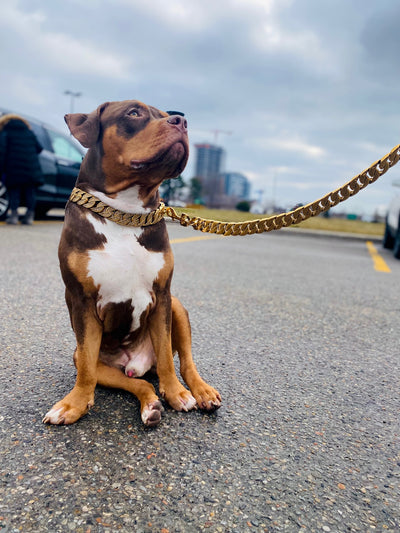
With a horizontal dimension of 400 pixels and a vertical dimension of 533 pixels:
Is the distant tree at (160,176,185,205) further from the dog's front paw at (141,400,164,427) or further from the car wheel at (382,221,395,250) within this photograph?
the car wheel at (382,221,395,250)

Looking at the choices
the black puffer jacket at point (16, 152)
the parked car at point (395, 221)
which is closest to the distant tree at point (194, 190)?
the black puffer jacket at point (16, 152)

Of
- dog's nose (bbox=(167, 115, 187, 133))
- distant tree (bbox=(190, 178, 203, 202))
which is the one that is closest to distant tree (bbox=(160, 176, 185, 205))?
dog's nose (bbox=(167, 115, 187, 133))

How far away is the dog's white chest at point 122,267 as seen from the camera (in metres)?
1.70

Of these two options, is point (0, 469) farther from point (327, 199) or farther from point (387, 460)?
point (327, 199)

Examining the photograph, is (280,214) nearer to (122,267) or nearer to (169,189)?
Result: (169,189)

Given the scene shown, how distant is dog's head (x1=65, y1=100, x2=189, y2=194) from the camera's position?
1639mm

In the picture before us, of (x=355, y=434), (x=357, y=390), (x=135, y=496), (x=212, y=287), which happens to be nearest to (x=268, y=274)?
(x=212, y=287)

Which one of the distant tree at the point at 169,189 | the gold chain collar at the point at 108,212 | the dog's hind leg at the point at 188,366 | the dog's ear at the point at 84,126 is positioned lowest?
the dog's hind leg at the point at 188,366

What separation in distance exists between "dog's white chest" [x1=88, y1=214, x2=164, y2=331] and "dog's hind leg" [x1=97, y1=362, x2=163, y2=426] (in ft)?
1.01

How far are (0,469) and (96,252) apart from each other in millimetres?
742

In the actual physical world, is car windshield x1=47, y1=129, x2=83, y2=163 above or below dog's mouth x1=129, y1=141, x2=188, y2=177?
above

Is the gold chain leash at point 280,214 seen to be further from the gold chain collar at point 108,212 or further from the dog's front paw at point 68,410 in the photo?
the dog's front paw at point 68,410

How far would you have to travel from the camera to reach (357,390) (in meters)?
2.28

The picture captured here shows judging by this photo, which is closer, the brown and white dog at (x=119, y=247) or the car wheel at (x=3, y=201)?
the brown and white dog at (x=119, y=247)
